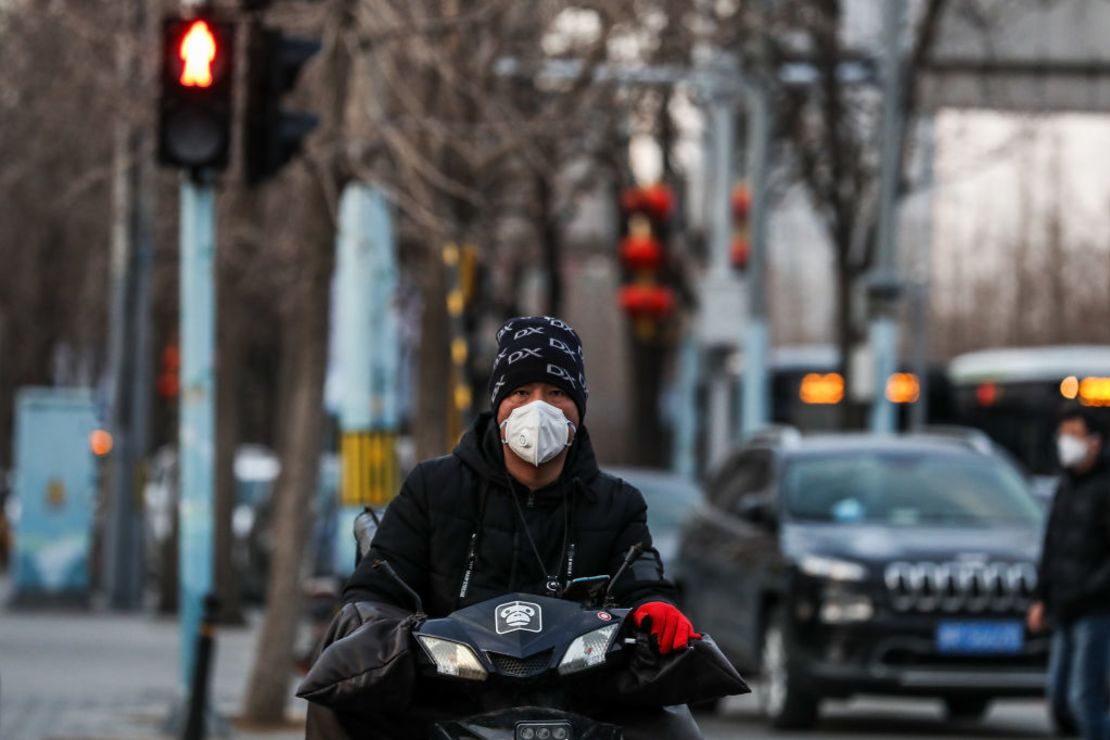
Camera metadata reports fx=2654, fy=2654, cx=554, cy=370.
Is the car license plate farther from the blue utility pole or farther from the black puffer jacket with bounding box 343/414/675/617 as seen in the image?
the black puffer jacket with bounding box 343/414/675/617

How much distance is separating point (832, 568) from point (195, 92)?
4732 millimetres

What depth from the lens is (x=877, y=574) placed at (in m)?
14.6

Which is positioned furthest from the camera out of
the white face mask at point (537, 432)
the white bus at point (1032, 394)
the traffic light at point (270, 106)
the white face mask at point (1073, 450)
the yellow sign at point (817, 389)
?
the yellow sign at point (817, 389)

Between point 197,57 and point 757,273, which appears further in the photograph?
point 757,273

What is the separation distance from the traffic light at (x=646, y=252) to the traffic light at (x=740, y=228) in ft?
10.8

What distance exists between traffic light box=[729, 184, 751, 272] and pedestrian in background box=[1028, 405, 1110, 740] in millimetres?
20340

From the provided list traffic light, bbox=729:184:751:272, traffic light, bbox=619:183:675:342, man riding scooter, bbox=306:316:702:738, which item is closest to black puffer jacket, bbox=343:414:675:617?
man riding scooter, bbox=306:316:702:738

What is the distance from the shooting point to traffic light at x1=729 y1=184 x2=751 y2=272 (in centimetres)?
3275

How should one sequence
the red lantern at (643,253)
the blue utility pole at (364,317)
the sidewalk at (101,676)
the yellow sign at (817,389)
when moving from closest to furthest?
the sidewalk at (101,676) < the blue utility pole at (364,317) < the red lantern at (643,253) < the yellow sign at (817,389)

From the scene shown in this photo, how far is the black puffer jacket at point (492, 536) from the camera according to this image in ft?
19.0

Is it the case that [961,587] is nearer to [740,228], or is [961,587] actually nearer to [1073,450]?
[1073,450]

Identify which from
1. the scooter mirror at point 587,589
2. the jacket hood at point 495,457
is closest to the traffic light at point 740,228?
the jacket hood at point 495,457

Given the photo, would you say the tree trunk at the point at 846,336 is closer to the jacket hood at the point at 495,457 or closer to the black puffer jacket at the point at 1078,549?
the black puffer jacket at the point at 1078,549

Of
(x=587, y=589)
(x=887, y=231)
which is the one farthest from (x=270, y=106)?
(x=887, y=231)
